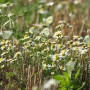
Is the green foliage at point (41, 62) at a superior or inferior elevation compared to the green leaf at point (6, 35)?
inferior

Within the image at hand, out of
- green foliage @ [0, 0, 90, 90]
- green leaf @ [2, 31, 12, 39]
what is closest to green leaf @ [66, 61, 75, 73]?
green foliage @ [0, 0, 90, 90]

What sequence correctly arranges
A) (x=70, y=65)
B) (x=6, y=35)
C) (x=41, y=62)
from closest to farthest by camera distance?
(x=70, y=65)
(x=41, y=62)
(x=6, y=35)

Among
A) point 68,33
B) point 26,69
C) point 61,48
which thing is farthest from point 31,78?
point 68,33

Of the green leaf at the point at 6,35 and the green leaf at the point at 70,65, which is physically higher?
the green leaf at the point at 6,35

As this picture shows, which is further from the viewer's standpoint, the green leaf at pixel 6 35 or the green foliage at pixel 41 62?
the green leaf at pixel 6 35

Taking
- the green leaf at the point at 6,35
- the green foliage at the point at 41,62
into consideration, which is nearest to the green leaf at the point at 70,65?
the green foliage at the point at 41,62

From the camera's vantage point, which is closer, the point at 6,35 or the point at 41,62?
the point at 41,62

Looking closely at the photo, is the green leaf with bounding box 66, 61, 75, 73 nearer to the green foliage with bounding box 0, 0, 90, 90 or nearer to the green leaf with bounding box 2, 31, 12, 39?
the green foliage with bounding box 0, 0, 90, 90

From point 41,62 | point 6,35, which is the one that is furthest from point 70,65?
point 6,35

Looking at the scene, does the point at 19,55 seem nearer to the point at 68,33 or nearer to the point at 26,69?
the point at 26,69

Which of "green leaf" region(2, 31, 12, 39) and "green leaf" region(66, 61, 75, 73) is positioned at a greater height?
"green leaf" region(2, 31, 12, 39)

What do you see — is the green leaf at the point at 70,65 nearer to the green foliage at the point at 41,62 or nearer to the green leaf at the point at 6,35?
the green foliage at the point at 41,62

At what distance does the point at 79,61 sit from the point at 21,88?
0.43 m

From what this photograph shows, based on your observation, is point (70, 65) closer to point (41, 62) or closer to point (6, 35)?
point (41, 62)
